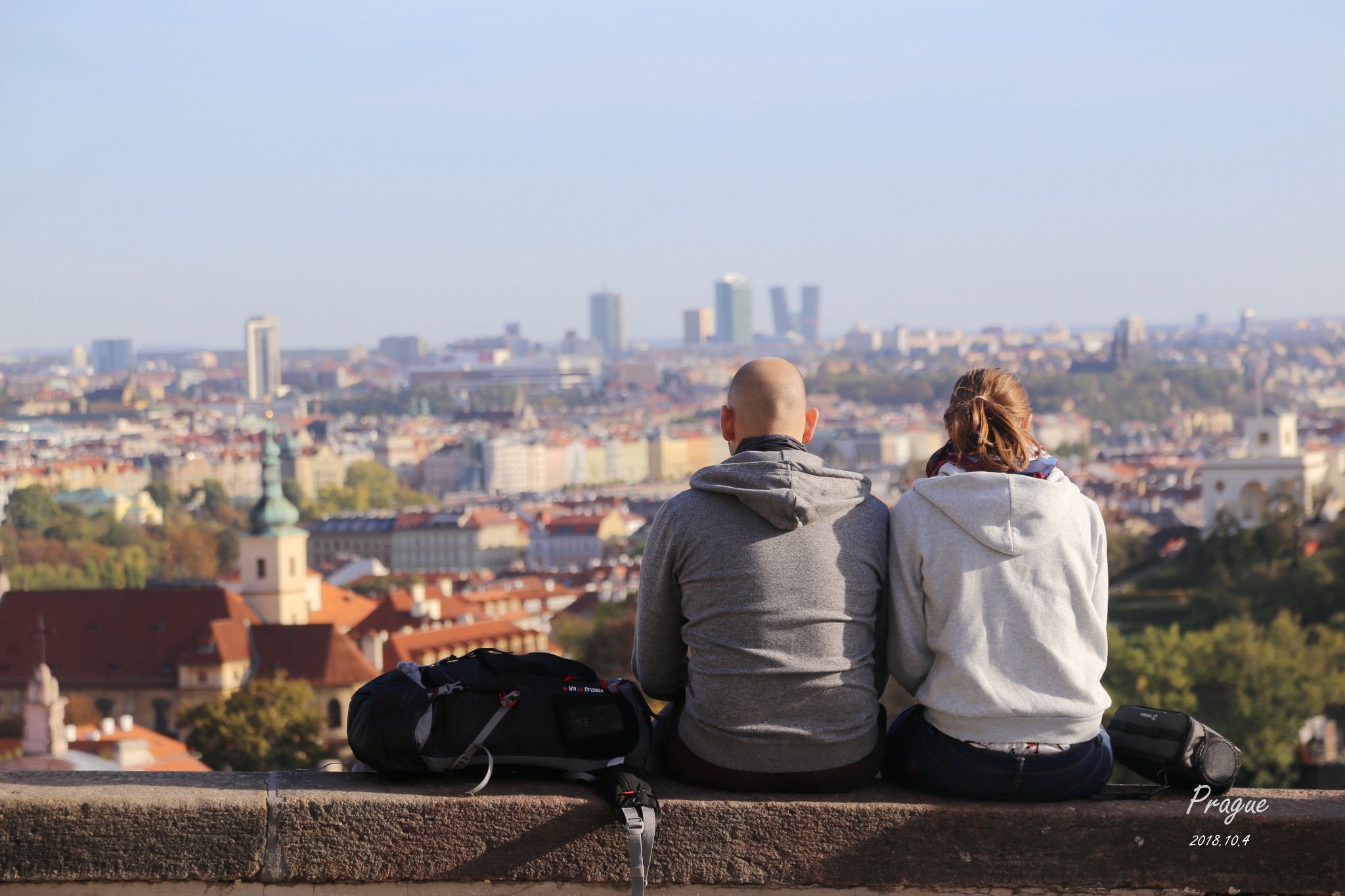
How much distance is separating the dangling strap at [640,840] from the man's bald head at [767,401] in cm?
50

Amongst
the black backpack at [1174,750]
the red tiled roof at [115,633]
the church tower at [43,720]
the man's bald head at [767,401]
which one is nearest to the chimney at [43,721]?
the church tower at [43,720]

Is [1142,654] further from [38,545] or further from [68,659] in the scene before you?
[38,545]

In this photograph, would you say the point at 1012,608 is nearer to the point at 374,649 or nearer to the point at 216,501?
the point at 374,649

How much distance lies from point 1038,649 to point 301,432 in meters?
106

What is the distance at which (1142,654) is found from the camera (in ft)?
71.2

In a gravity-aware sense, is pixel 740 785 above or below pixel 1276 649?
above

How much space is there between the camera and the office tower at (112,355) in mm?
187250

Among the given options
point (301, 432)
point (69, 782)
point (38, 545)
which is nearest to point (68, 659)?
point (38, 545)

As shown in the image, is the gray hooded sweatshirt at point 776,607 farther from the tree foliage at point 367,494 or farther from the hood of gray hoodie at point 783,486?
the tree foliage at point 367,494

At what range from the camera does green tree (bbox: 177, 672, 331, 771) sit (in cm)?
2198

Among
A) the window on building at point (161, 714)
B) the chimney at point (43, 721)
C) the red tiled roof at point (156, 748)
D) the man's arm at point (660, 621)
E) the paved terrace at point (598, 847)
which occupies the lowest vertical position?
the window on building at point (161, 714)

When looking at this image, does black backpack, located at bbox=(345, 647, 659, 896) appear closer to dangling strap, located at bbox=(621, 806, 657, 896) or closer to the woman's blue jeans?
dangling strap, located at bbox=(621, 806, 657, 896)

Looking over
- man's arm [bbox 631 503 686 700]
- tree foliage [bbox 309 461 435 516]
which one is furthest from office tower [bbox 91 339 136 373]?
man's arm [bbox 631 503 686 700]

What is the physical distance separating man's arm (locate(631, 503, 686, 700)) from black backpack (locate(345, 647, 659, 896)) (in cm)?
6
